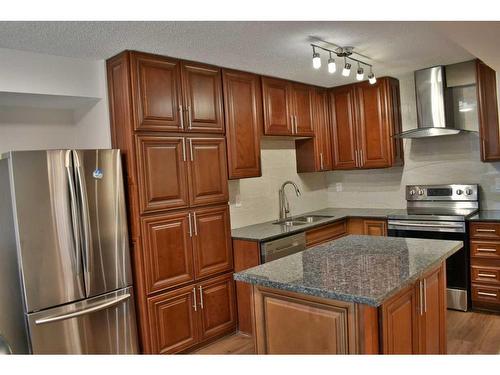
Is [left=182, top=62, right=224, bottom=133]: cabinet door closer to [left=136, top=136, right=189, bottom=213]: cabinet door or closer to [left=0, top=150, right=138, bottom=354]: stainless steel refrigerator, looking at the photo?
[left=136, top=136, right=189, bottom=213]: cabinet door

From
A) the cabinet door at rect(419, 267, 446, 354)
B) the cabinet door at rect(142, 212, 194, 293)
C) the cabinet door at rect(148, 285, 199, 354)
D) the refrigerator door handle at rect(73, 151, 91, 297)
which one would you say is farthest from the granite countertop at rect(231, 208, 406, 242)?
the cabinet door at rect(419, 267, 446, 354)

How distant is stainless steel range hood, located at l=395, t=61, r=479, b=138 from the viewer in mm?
3762

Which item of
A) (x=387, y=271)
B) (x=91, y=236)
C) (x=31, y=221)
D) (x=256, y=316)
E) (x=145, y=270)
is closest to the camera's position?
(x=387, y=271)

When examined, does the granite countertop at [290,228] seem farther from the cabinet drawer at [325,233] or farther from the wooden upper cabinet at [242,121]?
the wooden upper cabinet at [242,121]

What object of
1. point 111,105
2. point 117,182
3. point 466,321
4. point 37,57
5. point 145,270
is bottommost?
point 466,321

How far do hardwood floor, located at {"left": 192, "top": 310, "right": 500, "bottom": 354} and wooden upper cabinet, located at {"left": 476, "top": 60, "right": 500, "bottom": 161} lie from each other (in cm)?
141

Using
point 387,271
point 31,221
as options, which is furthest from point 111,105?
point 387,271

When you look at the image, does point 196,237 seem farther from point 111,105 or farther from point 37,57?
point 37,57

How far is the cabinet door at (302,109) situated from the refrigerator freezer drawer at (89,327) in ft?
7.53

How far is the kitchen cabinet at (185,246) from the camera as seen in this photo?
2.85 meters

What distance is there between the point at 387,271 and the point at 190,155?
174 cm

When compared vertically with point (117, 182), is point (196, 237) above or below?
below

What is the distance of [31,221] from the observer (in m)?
2.39

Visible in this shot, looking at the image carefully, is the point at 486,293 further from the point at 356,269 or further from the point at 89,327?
the point at 89,327
